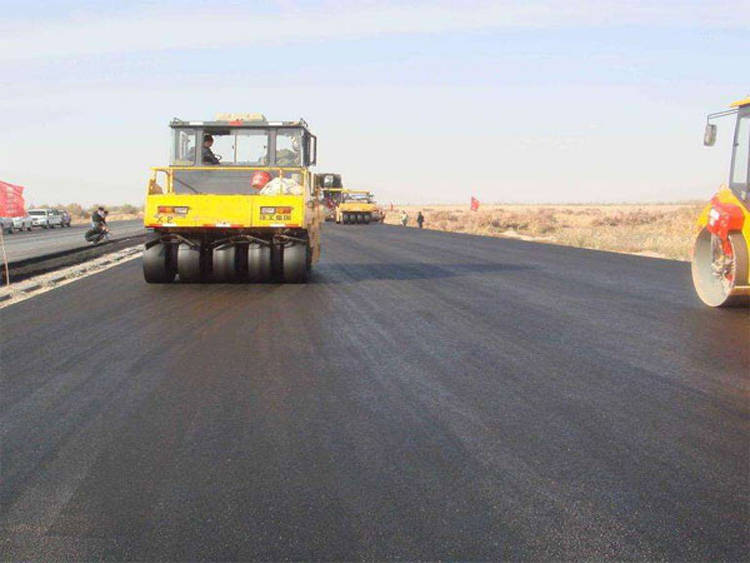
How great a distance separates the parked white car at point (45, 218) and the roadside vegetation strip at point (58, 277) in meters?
33.3

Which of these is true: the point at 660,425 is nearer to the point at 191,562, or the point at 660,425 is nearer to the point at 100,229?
the point at 191,562

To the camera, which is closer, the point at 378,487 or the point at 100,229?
the point at 378,487

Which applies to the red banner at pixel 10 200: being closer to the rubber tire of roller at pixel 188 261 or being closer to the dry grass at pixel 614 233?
the rubber tire of roller at pixel 188 261

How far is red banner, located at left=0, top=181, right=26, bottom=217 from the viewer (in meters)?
17.7

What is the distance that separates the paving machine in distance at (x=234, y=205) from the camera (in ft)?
51.0

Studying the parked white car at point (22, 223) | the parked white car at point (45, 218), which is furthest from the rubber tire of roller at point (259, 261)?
the parked white car at point (45, 218)

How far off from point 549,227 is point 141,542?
53.3 meters

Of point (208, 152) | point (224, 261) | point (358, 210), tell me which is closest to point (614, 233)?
point (358, 210)

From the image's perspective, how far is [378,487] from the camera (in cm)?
476

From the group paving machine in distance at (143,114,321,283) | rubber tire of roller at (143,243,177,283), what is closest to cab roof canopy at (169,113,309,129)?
paving machine in distance at (143,114,321,283)

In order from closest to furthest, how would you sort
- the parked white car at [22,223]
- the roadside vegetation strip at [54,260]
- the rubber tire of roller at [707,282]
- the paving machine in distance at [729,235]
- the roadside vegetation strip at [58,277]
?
the paving machine in distance at [729,235] < the rubber tire of roller at [707,282] < the roadside vegetation strip at [58,277] < the roadside vegetation strip at [54,260] < the parked white car at [22,223]

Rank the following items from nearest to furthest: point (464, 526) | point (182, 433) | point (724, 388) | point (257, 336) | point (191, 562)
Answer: point (191, 562) → point (464, 526) → point (182, 433) → point (724, 388) → point (257, 336)

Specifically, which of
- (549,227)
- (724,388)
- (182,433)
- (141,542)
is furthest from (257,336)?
(549,227)

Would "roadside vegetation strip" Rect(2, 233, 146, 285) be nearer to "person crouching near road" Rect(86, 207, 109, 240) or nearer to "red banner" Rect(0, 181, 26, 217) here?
"person crouching near road" Rect(86, 207, 109, 240)
